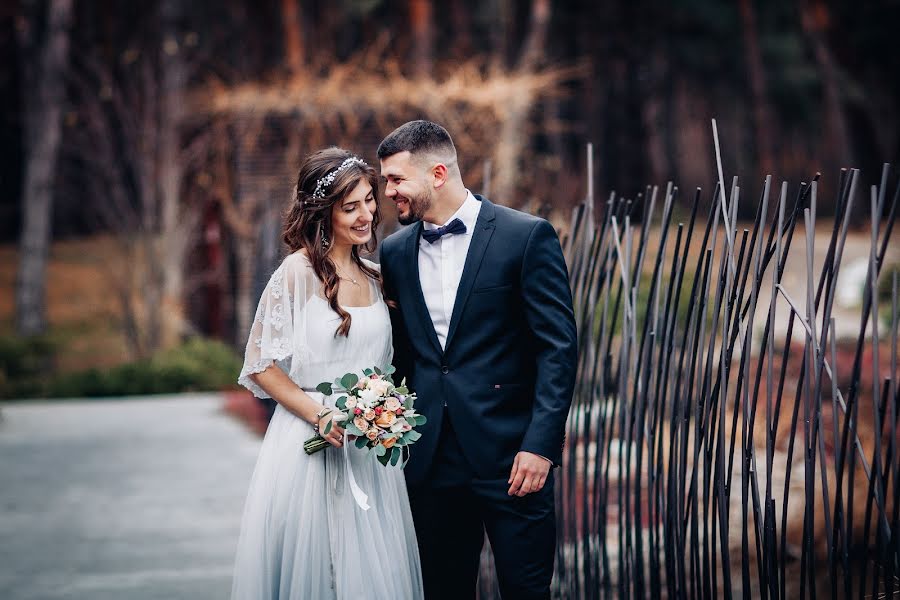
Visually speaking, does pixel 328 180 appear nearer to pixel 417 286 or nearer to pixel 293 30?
pixel 417 286

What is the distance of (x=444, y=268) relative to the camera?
10.3ft

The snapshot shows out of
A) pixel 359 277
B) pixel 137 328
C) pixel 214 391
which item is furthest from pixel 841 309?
pixel 359 277

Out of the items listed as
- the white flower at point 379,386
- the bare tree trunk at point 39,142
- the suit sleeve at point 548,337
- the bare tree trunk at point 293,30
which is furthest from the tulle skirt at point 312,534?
the bare tree trunk at point 293,30

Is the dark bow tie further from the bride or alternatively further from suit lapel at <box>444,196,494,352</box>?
the bride

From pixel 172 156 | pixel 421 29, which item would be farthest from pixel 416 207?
pixel 421 29

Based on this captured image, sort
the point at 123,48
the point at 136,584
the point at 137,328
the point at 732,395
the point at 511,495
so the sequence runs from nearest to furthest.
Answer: the point at 511,495 → the point at 136,584 → the point at 732,395 → the point at 137,328 → the point at 123,48

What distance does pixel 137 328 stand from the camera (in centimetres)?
1274

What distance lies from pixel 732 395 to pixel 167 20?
9621 millimetres

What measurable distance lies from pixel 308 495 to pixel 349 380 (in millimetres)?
436

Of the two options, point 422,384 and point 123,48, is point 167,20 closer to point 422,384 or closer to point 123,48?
point 123,48

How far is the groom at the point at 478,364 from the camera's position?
2.99 m

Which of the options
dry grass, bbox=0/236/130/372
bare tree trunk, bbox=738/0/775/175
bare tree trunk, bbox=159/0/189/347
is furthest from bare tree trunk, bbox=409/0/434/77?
bare tree trunk, bbox=738/0/775/175

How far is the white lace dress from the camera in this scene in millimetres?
3160

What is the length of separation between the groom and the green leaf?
0.79ft
